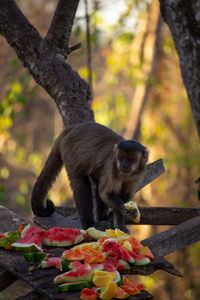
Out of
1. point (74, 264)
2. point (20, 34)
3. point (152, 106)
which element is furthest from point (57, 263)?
point (152, 106)

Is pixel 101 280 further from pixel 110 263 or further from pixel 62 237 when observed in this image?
pixel 62 237

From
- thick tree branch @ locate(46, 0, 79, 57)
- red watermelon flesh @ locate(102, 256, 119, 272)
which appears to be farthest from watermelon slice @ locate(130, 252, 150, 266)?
thick tree branch @ locate(46, 0, 79, 57)

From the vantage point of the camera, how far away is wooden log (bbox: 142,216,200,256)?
326 cm

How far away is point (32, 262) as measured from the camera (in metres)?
2.56

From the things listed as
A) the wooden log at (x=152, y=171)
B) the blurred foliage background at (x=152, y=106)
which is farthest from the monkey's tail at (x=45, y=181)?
the blurred foliage background at (x=152, y=106)

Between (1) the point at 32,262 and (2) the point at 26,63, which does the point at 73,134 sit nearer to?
(2) the point at 26,63

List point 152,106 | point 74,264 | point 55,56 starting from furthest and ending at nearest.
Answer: point 152,106
point 55,56
point 74,264

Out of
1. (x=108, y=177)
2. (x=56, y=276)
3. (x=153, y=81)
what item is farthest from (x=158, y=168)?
(x=153, y=81)

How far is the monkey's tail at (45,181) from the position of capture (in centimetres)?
411

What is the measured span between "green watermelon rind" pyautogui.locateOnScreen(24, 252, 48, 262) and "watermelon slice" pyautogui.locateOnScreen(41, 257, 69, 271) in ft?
0.34

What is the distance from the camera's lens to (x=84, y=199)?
3.87 metres

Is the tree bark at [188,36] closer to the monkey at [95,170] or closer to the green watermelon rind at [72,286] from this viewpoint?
the monkey at [95,170]

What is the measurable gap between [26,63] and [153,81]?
4.67 meters

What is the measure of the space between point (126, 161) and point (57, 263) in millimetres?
1485
